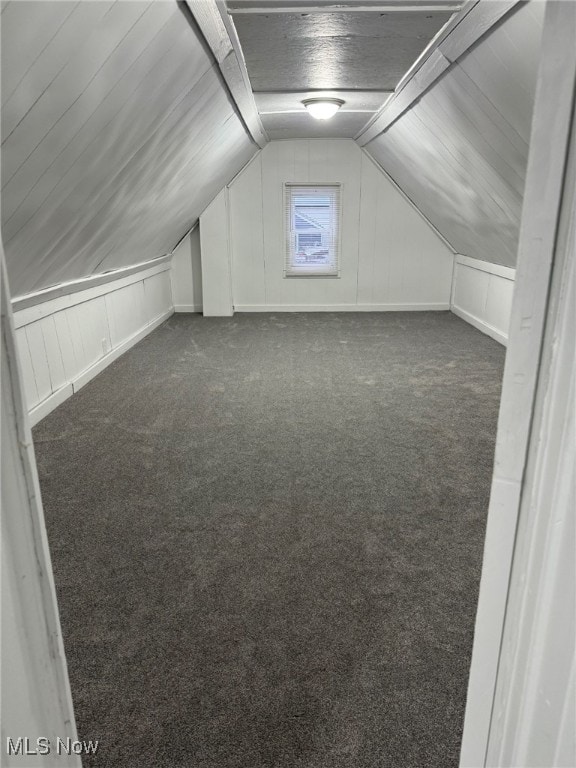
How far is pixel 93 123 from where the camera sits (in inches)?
87.0

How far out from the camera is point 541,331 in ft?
2.60

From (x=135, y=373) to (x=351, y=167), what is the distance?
153 inches

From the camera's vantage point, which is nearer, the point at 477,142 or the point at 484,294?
the point at 477,142

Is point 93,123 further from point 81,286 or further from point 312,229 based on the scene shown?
point 312,229

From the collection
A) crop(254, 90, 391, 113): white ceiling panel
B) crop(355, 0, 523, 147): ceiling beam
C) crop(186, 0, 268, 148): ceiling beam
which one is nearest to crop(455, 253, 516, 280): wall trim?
crop(355, 0, 523, 147): ceiling beam

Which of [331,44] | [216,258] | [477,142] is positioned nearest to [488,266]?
[477,142]

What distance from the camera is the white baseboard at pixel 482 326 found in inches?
215

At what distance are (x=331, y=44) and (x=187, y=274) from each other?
14.5 feet

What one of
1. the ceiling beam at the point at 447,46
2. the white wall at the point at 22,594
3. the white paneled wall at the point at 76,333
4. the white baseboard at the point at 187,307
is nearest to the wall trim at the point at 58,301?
the white paneled wall at the point at 76,333

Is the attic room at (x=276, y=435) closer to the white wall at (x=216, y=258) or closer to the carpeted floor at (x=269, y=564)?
the carpeted floor at (x=269, y=564)

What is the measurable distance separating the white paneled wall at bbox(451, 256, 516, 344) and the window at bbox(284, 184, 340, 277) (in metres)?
1.53

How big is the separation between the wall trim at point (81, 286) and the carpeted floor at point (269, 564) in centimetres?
73

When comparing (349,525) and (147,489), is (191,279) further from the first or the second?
(349,525)

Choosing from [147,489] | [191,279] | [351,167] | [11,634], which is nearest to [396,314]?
[351,167]
